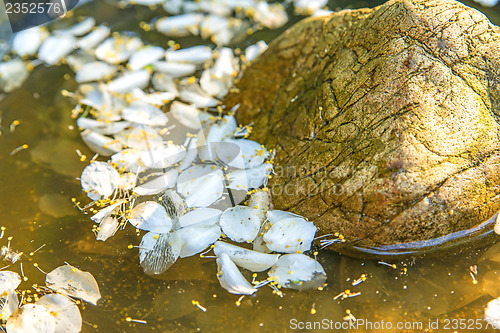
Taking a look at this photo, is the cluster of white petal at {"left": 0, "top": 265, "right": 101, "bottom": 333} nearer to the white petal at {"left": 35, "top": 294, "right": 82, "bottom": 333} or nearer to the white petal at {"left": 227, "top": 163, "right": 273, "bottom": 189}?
the white petal at {"left": 35, "top": 294, "right": 82, "bottom": 333}

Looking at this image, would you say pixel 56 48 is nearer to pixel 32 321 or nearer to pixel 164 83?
pixel 164 83

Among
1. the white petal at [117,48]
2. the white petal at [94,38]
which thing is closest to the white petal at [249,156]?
the white petal at [117,48]

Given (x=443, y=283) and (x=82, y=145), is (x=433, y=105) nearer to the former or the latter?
(x=443, y=283)

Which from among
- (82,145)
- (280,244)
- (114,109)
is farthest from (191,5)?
(280,244)

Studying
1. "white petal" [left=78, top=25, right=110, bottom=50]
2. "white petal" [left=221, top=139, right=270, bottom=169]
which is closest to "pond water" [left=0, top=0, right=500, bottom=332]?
"white petal" [left=221, top=139, right=270, bottom=169]

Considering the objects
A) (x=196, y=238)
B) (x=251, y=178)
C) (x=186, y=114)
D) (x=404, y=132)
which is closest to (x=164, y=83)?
(x=186, y=114)
